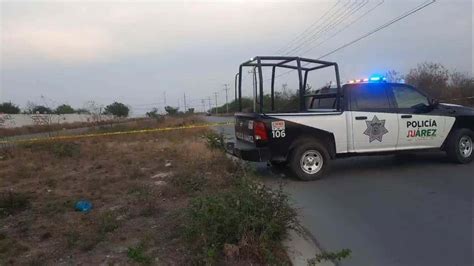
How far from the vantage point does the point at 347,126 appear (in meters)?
9.45

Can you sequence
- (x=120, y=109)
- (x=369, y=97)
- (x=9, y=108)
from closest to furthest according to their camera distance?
(x=369, y=97) → (x=9, y=108) → (x=120, y=109)

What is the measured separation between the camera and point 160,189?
8.20m

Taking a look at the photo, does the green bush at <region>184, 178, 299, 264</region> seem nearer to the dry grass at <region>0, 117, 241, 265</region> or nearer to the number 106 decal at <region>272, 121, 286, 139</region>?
the dry grass at <region>0, 117, 241, 265</region>

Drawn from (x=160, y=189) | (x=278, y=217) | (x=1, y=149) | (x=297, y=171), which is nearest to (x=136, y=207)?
(x=160, y=189)

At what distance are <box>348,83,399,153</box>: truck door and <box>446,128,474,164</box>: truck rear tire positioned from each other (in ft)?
4.72

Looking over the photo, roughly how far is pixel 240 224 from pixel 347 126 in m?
5.33

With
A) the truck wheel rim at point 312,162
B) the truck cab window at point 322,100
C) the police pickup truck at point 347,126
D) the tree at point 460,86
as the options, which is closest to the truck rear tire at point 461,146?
the police pickup truck at point 347,126

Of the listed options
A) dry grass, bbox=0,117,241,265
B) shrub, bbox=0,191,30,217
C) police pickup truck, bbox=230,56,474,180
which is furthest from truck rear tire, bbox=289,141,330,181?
shrub, bbox=0,191,30,217

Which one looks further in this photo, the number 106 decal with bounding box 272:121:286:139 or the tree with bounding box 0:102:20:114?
the tree with bounding box 0:102:20:114

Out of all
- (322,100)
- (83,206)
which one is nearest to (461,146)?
(322,100)

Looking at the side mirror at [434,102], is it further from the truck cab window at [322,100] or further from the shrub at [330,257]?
the shrub at [330,257]

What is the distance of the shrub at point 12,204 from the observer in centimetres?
718

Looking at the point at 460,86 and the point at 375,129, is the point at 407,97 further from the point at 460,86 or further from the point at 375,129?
the point at 460,86

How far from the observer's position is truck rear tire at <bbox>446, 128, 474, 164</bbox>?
1021 cm
